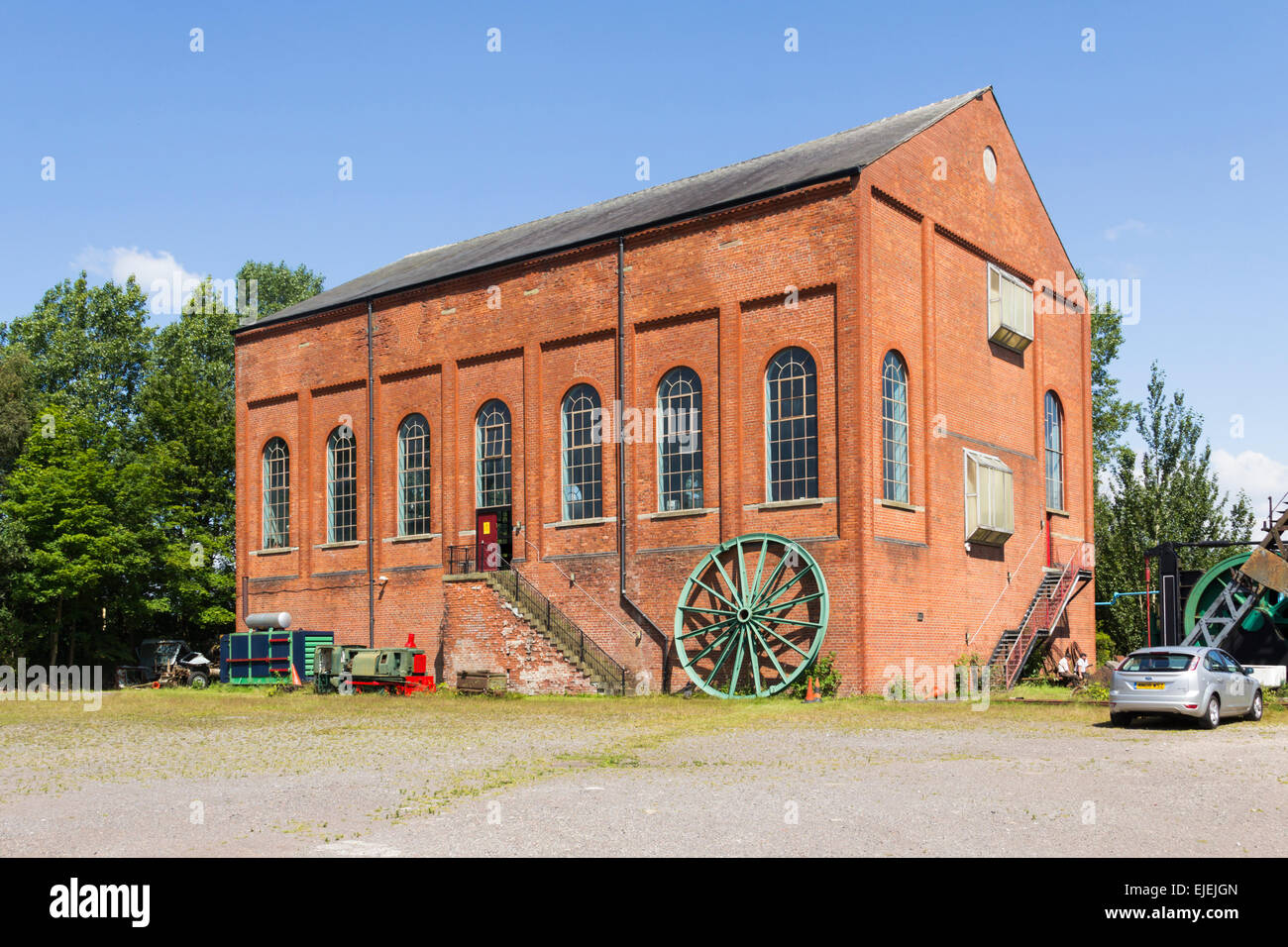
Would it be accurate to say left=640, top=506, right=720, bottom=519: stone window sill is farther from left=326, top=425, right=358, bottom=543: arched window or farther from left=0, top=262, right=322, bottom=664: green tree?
left=0, top=262, right=322, bottom=664: green tree

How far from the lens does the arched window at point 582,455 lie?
32.6 metres

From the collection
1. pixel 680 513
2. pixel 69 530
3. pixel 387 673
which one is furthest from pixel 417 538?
pixel 69 530

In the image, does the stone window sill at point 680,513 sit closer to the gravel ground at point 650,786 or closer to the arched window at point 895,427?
the arched window at point 895,427

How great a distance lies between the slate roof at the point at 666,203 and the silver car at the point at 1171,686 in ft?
41.6

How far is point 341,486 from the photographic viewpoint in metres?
38.9

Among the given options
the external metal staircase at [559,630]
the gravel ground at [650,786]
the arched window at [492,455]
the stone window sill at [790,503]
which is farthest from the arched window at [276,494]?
the stone window sill at [790,503]

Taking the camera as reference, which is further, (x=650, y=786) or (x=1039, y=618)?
(x=1039, y=618)

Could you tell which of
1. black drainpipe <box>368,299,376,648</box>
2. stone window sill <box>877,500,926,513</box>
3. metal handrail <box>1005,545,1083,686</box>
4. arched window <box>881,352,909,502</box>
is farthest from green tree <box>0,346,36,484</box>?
metal handrail <box>1005,545,1083,686</box>

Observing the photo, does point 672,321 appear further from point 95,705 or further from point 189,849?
point 189,849

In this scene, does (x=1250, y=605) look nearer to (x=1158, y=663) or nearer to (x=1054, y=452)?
(x=1054, y=452)

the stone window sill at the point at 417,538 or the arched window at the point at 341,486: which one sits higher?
the arched window at the point at 341,486

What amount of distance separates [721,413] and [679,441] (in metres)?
1.60

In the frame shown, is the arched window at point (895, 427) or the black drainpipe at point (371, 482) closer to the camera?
the arched window at point (895, 427)
